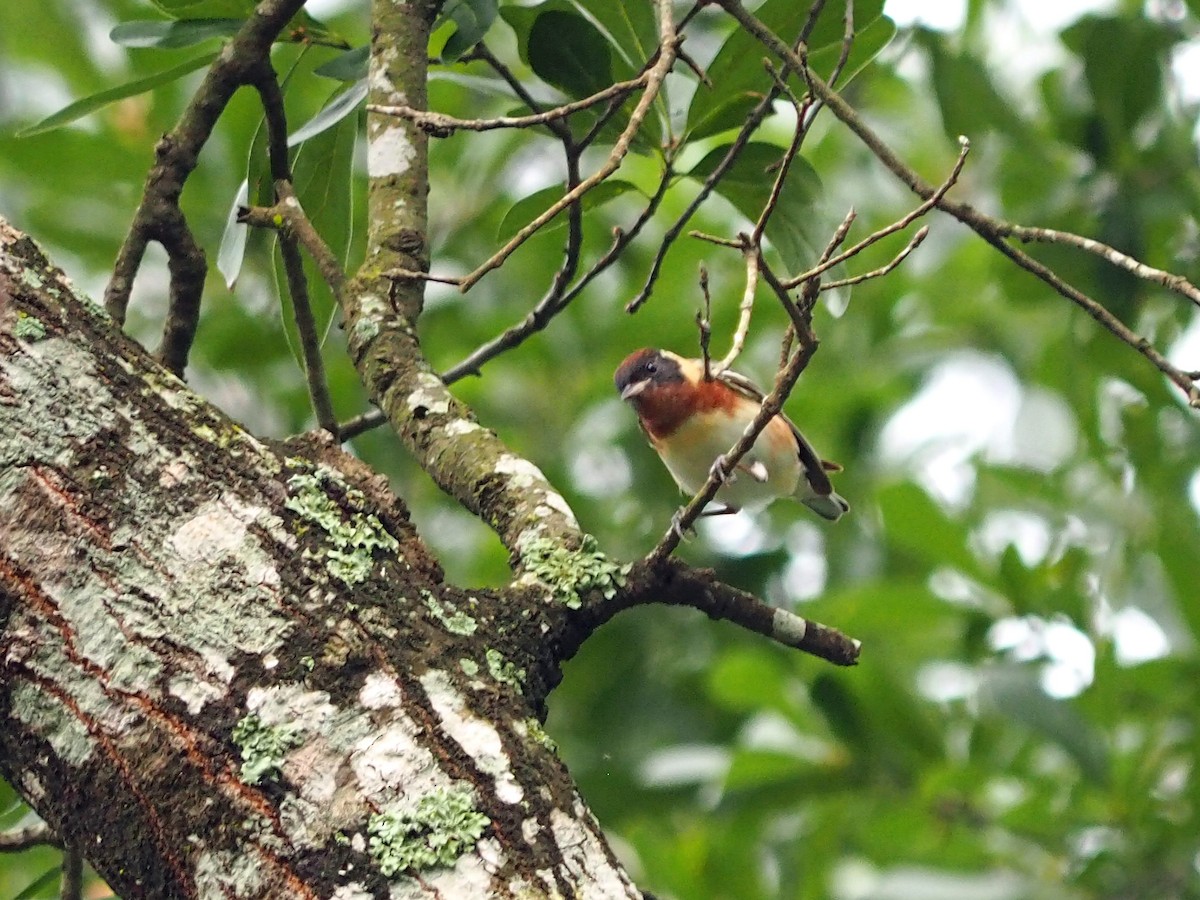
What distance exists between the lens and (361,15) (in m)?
4.85

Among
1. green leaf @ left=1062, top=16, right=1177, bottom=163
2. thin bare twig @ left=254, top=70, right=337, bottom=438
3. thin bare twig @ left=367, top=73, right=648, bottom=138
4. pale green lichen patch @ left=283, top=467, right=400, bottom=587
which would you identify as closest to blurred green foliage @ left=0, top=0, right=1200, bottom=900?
green leaf @ left=1062, top=16, right=1177, bottom=163

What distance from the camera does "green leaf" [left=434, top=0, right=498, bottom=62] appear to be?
2260 mm

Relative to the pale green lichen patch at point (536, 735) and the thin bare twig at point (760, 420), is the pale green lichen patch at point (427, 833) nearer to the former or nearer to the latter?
the pale green lichen patch at point (536, 735)

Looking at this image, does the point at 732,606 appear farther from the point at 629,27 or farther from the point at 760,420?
the point at 629,27

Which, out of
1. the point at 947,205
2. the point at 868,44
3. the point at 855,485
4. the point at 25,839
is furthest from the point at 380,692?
the point at 855,485

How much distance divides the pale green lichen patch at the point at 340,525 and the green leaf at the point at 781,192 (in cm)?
109

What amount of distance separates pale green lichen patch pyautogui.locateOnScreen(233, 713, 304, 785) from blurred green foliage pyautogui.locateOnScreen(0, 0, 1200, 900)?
1597 millimetres

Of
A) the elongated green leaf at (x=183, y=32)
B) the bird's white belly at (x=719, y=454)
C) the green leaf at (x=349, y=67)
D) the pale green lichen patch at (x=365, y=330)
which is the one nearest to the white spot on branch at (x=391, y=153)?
the green leaf at (x=349, y=67)

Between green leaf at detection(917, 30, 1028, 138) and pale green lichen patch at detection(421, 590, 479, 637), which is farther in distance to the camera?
green leaf at detection(917, 30, 1028, 138)

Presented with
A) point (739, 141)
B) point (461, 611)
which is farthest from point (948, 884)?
point (461, 611)

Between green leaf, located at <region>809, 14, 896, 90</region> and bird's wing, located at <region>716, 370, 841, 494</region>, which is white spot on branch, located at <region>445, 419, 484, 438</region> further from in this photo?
bird's wing, located at <region>716, 370, 841, 494</region>

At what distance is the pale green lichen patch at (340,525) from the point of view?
155 centimetres

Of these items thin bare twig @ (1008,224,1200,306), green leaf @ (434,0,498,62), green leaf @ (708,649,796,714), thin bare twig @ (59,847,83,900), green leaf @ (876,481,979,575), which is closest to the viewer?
thin bare twig @ (1008,224,1200,306)

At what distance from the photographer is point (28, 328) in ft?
5.20
